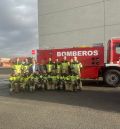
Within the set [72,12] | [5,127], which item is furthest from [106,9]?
[5,127]

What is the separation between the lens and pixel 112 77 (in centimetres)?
1842

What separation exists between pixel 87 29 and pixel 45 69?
18.4m

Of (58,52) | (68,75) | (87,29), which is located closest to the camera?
(68,75)

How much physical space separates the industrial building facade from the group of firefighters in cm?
1650

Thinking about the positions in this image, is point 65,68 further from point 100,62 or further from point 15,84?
point 15,84

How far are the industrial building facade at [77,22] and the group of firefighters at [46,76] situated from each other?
54.1 ft

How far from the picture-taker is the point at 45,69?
1797cm

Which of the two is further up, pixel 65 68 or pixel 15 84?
pixel 65 68

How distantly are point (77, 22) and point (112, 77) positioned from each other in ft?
62.5

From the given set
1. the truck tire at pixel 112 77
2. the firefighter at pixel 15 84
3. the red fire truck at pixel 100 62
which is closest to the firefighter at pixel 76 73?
the red fire truck at pixel 100 62

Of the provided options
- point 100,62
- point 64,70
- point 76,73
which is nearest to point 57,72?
point 64,70

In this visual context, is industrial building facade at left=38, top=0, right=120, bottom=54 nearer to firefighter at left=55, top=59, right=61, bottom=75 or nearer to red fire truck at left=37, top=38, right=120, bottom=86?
red fire truck at left=37, top=38, right=120, bottom=86

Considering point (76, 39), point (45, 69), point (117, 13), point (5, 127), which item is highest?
point (117, 13)

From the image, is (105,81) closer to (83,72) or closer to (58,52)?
(83,72)
